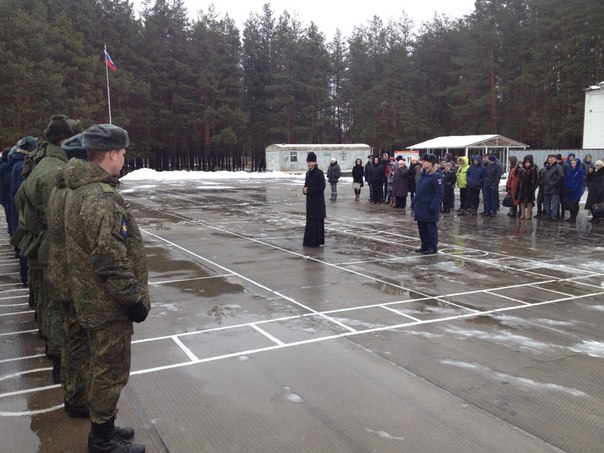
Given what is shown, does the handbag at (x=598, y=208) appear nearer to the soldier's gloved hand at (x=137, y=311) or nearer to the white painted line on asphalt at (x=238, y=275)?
the white painted line on asphalt at (x=238, y=275)

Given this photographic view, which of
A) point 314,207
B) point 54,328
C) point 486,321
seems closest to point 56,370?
point 54,328

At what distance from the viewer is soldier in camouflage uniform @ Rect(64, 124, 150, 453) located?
3037mm

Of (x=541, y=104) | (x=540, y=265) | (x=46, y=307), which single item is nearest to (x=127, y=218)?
(x=46, y=307)

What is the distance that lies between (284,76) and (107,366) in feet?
184

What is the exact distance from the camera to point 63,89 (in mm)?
42781

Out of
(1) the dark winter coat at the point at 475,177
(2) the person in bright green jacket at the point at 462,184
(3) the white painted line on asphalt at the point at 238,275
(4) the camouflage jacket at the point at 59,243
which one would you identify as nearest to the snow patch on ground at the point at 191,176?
(2) the person in bright green jacket at the point at 462,184

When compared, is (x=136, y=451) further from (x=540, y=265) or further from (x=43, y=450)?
(x=540, y=265)

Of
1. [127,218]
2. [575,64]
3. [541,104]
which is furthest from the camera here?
[541,104]

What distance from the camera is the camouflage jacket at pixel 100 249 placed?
119 inches

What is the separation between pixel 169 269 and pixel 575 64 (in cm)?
4277

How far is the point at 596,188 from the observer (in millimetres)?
13836

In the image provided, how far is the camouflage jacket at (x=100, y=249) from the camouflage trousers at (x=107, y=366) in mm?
70

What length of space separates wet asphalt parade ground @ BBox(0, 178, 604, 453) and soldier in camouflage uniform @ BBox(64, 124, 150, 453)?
503 mm

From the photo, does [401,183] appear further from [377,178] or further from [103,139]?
[103,139]
